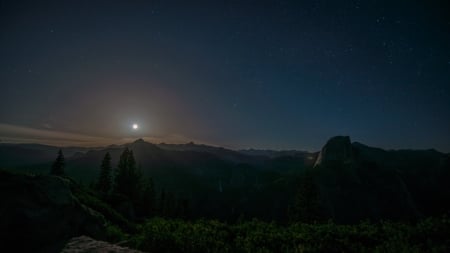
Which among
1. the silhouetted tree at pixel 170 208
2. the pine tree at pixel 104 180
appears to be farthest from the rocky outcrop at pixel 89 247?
the silhouetted tree at pixel 170 208

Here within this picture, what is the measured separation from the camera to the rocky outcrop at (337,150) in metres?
166

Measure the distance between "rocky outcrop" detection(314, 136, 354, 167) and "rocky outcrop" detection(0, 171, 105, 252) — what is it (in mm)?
170746

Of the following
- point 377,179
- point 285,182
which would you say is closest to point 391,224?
point 285,182

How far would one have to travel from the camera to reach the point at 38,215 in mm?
8078

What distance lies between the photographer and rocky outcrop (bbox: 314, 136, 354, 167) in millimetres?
166125

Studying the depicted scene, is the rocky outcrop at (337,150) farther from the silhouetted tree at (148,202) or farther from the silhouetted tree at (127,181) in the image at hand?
the silhouetted tree at (127,181)

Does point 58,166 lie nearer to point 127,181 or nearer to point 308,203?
point 127,181

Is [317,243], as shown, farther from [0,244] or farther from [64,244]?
[0,244]

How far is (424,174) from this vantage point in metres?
190

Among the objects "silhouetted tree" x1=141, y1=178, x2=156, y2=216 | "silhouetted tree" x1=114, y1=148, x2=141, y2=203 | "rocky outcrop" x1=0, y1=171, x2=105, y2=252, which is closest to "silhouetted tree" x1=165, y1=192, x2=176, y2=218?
"silhouetted tree" x1=141, y1=178, x2=156, y2=216

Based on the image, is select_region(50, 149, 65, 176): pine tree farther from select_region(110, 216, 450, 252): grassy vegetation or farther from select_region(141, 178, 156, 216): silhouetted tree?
select_region(110, 216, 450, 252): grassy vegetation

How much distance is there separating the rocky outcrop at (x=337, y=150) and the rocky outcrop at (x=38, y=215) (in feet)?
560

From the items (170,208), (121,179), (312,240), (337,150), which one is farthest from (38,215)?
(337,150)

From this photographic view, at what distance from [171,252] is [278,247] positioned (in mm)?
3707
